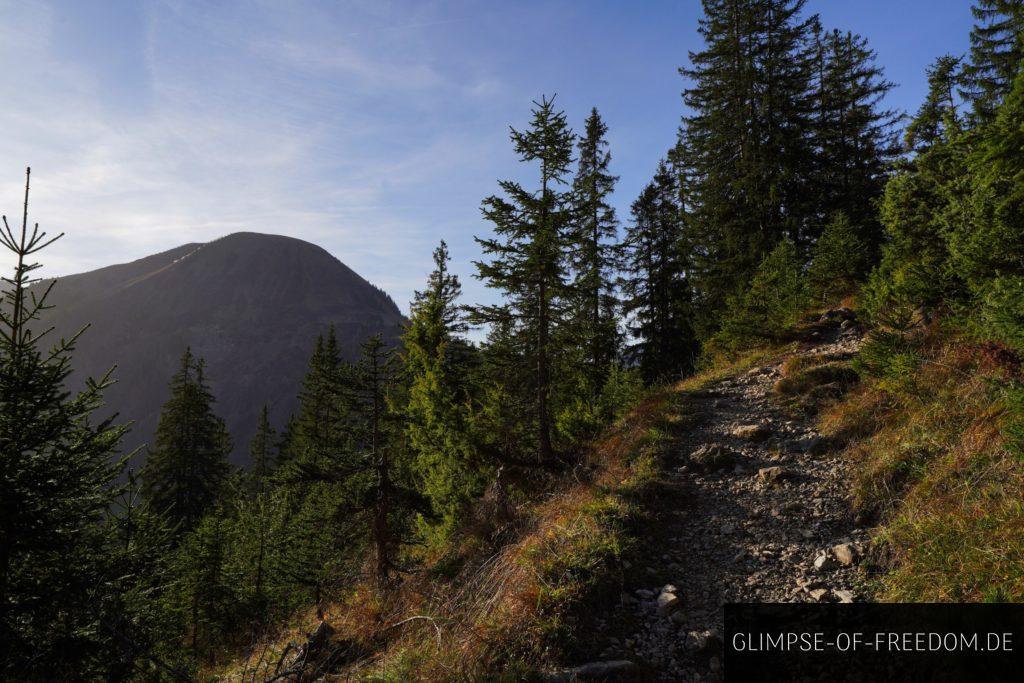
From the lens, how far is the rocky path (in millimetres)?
5023

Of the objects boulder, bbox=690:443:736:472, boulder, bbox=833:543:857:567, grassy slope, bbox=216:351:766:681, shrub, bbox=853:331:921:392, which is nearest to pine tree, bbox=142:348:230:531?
grassy slope, bbox=216:351:766:681

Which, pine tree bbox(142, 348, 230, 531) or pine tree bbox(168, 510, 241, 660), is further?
pine tree bbox(142, 348, 230, 531)

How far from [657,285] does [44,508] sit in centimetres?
2854

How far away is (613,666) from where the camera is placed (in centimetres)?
456

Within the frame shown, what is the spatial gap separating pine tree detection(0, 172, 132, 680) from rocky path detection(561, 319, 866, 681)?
662 cm

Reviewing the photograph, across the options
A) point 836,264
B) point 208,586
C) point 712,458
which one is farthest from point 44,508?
point 836,264

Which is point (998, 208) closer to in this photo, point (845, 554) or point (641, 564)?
point (845, 554)

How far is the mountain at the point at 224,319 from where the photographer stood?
101875 millimetres

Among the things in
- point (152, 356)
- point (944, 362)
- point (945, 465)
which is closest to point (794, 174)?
point (944, 362)

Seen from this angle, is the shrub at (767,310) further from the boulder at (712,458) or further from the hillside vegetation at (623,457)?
the boulder at (712,458)

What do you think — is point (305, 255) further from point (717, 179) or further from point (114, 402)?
point (717, 179)

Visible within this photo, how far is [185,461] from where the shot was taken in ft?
98.5

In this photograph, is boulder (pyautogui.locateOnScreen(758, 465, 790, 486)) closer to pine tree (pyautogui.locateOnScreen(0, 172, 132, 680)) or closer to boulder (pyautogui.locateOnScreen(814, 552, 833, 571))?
boulder (pyautogui.locateOnScreen(814, 552, 833, 571))

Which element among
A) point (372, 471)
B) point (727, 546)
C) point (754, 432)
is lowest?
point (372, 471)
